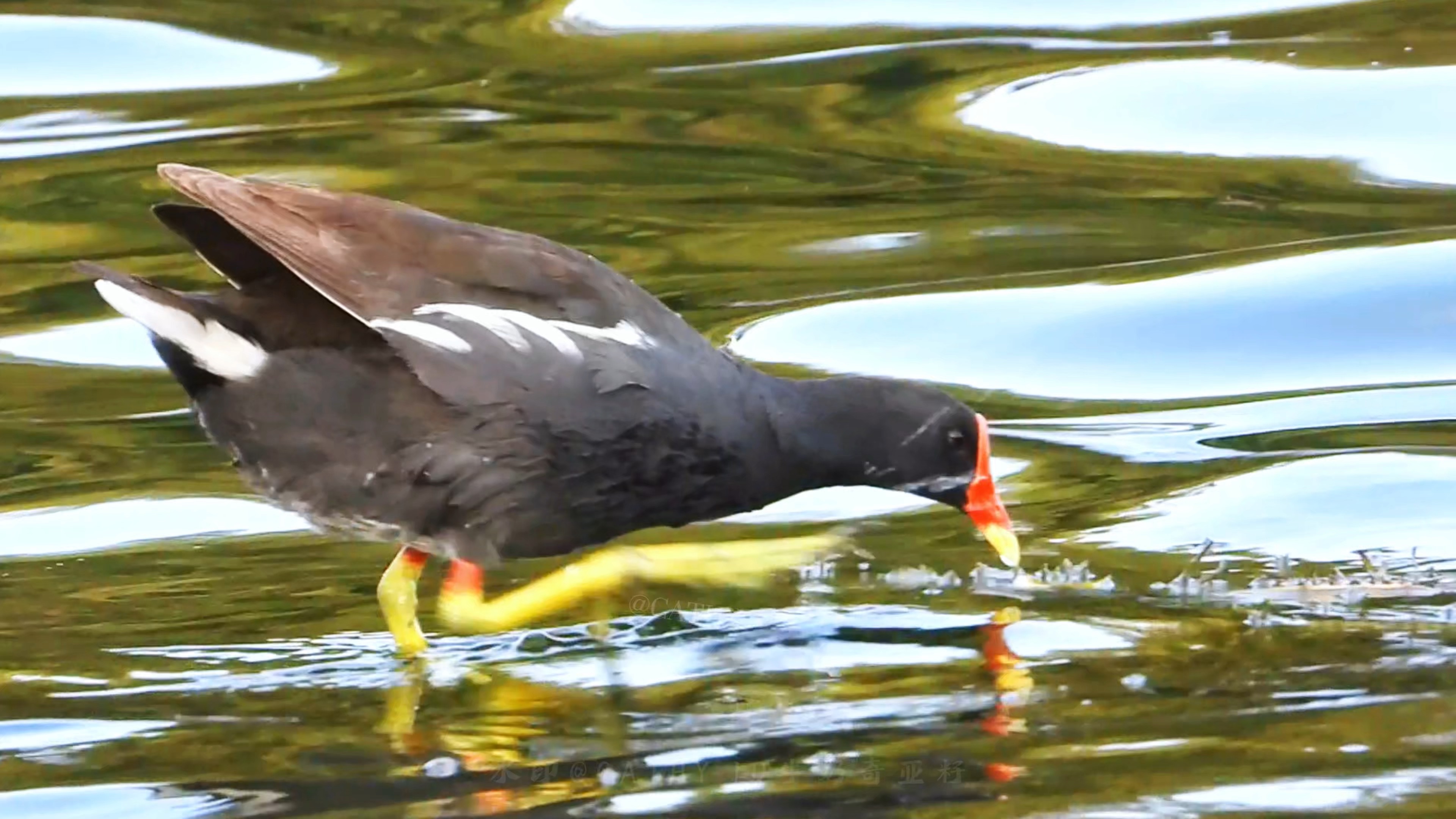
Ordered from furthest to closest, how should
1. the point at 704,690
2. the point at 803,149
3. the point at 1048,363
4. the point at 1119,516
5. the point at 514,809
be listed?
the point at 803,149, the point at 1048,363, the point at 1119,516, the point at 704,690, the point at 514,809

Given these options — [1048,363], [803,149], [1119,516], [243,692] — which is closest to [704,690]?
[243,692]

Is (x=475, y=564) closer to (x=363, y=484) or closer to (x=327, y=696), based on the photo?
(x=363, y=484)

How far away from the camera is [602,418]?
16.0ft

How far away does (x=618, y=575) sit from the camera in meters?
5.33

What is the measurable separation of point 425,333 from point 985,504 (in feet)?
4.05

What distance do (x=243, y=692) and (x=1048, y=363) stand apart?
2.90 m

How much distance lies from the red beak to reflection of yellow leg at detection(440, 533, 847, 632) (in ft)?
1.09

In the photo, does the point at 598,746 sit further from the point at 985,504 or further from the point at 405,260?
the point at 985,504

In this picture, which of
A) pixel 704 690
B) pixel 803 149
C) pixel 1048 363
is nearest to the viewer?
pixel 704 690

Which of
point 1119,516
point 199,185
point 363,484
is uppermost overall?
point 199,185

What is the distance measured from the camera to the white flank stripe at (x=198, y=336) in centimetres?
500

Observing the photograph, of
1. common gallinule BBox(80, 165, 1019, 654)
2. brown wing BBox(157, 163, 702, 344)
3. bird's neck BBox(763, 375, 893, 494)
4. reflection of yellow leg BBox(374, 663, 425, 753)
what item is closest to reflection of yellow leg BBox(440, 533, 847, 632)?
common gallinule BBox(80, 165, 1019, 654)

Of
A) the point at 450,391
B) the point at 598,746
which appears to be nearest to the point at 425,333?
the point at 450,391
